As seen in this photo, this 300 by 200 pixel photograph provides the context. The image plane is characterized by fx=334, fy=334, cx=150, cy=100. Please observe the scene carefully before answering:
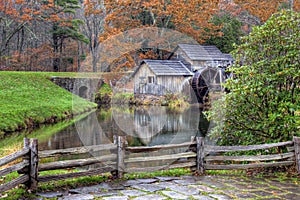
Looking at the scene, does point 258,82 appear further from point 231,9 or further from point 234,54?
point 231,9

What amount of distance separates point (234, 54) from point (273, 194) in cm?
386

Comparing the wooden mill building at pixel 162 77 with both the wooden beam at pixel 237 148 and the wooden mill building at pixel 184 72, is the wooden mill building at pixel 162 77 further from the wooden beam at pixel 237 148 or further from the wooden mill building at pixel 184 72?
the wooden beam at pixel 237 148

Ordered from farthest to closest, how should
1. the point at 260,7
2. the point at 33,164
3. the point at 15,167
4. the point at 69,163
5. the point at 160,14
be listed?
1. the point at 260,7
2. the point at 160,14
3. the point at 69,163
4. the point at 33,164
5. the point at 15,167

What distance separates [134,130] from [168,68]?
11890 millimetres

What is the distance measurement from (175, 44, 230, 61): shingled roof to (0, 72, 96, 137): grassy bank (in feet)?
32.5

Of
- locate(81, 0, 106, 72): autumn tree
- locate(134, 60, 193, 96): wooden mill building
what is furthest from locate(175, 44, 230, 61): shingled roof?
locate(81, 0, 106, 72): autumn tree

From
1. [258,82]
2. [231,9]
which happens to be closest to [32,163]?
[258,82]

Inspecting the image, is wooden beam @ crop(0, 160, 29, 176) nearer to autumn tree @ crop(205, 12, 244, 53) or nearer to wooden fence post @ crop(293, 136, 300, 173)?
wooden fence post @ crop(293, 136, 300, 173)

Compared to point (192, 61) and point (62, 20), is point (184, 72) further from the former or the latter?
point (62, 20)

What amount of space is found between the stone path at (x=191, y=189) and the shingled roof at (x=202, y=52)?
24.2 metres

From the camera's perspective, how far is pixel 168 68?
2847 cm

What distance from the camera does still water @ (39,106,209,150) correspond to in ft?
45.8

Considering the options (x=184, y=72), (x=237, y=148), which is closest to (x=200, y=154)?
(x=237, y=148)

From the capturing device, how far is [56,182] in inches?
237
